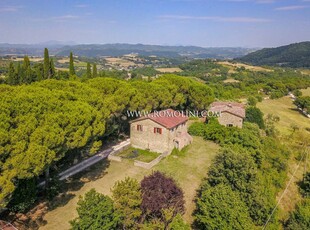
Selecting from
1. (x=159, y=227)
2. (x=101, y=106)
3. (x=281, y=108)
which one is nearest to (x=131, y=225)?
(x=159, y=227)

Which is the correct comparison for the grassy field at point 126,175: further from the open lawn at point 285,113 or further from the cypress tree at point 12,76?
the cypress tree at point 12,76

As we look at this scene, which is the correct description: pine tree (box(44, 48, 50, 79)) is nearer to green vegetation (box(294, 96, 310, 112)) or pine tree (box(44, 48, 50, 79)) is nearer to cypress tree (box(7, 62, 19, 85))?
cypress tree (box(7, 62, 19, 85))

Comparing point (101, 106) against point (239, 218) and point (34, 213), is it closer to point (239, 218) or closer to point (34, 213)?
point (34, 213)

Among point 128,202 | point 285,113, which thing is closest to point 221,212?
point 128,202

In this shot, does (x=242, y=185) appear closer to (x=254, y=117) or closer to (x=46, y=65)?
(x=254, y=117)

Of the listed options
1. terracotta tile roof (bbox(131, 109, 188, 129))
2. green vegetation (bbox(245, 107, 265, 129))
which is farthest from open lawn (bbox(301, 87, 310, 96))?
terracotta tile roof (bbox(131, 109, 188, 129))

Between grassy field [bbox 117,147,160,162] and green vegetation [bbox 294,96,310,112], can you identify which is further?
green vegetation [bbox 294,96,310,112]
